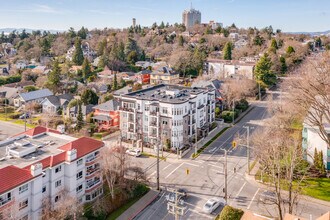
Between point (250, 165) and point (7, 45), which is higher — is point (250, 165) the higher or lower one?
the lower one

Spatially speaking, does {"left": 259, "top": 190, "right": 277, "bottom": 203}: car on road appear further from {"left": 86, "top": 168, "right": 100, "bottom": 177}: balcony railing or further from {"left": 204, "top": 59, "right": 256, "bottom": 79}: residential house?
{"left": 204, "top": 59, "right": 256, "bottom": 79}: residential house

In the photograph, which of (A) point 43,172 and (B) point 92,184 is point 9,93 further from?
(A) point 43,172

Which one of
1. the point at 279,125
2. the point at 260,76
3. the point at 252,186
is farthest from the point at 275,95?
the point at 252,186

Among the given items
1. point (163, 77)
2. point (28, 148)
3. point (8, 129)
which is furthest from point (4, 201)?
point (163, 77)

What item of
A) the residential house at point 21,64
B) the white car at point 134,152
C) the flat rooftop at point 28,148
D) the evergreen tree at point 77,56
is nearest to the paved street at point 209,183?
the white car at point 134,152

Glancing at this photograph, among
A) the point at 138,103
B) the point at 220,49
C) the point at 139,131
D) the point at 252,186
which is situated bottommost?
the point at 252,186

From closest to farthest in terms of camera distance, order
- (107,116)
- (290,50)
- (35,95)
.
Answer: (107,116), (35,95), (290,50)

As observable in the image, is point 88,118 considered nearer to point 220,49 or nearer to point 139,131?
point 139,131
